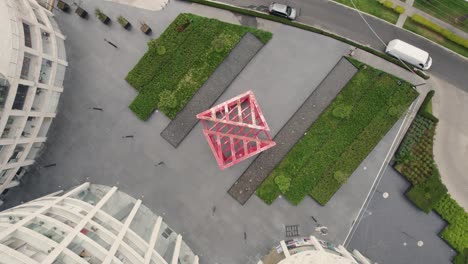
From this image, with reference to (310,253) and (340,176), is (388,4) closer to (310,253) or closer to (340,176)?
(340,176)

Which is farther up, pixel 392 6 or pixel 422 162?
pixel 392 6

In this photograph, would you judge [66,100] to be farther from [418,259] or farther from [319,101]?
[418,259]

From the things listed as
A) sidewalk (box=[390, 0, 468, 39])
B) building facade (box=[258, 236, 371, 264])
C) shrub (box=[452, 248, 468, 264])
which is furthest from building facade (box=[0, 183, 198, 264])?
sidewalk (box=[390, 0, 468, 39])

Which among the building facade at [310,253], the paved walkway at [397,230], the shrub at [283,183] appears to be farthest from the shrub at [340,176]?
the building facade at [310,253]

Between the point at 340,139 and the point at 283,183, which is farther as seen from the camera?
the point at 340,139

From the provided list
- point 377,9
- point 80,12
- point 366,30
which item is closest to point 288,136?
point 366,30

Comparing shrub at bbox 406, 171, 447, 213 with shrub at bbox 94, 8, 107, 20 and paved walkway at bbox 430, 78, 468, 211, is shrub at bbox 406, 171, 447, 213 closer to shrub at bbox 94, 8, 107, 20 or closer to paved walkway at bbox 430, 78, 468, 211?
paved walkway at bbox 430, 78, 468, 211

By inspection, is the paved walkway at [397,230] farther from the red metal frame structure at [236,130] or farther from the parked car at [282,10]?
the parked car at [282,10]
